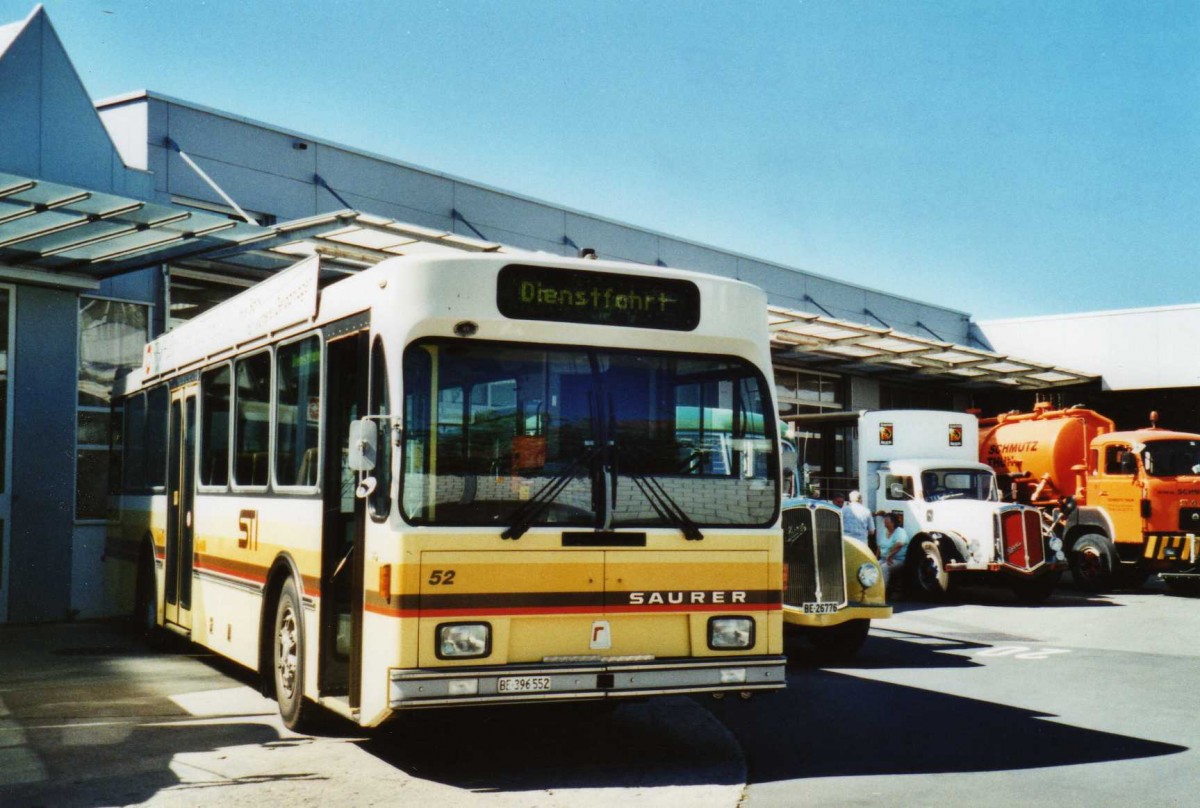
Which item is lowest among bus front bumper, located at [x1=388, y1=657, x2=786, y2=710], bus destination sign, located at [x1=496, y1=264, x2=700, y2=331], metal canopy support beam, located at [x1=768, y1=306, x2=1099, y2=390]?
bus front bumper, located at [x1=388, y1=657, x2=786, y2=710]

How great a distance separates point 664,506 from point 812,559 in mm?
5448

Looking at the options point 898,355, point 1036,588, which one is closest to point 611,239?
point 898,355

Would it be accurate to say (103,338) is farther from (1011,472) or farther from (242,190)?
(1011,472)

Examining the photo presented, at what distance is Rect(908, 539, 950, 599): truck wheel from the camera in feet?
65.0

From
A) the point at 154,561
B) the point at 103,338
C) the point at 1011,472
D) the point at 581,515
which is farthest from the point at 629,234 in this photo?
the point at 581,515

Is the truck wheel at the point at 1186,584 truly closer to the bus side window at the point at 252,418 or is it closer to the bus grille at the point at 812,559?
the bus grille at the point at 812,559

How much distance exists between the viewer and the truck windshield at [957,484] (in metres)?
21.1

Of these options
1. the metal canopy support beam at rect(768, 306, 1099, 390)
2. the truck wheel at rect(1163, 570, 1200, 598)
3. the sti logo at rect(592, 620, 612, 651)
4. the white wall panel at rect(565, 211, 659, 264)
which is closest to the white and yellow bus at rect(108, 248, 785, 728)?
the sti logo at rect(592, 620, 612, 651)

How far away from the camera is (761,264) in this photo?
1186 inches

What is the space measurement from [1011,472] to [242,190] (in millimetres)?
15528

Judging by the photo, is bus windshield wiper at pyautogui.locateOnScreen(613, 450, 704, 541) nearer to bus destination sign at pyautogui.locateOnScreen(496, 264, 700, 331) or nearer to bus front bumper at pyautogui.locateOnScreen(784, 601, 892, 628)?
bus destination sign at pyautogui.locateOnScreen(496, 264, 700, 331)

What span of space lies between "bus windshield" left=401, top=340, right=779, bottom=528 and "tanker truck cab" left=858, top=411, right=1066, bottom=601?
12805mm

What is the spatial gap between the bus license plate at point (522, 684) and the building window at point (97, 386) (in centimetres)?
1027

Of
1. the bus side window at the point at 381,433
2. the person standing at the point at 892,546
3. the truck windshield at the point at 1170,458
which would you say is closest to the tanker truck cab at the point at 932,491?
the person standing at the point at 892,546
